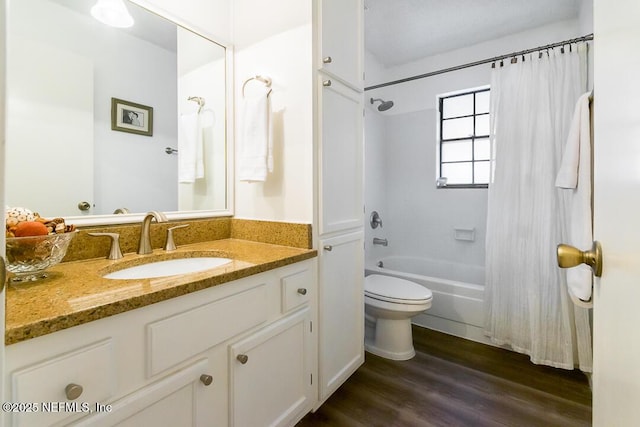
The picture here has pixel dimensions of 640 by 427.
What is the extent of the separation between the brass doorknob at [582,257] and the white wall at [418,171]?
2.40 meters

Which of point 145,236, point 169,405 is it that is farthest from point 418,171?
point 169,405

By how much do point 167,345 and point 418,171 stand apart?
2.90 meters

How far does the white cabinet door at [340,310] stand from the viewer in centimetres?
150

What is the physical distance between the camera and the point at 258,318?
112 centimetres

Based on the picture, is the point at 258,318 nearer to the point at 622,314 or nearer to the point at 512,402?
the point at 622,314

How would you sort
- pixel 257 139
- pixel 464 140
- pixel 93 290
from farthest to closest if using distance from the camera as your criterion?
1. pixel 464 140
2. pixel 257 139
3. pixel 93 290

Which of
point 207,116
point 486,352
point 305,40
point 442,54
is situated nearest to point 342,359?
point 486,352

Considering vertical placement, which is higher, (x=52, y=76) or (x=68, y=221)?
(x=52, y=76)

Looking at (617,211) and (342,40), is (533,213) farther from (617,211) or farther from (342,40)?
(617,211)

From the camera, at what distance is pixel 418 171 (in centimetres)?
316

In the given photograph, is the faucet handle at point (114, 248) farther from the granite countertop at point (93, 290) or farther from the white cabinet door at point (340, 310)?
the white cabinet door at point (340, 310)

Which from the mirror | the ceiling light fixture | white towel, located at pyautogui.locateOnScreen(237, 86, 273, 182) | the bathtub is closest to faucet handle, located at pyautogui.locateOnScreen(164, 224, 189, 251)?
the mirror

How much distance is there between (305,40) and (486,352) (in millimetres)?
2298

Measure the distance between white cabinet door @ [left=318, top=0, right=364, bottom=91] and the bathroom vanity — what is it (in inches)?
38.4
